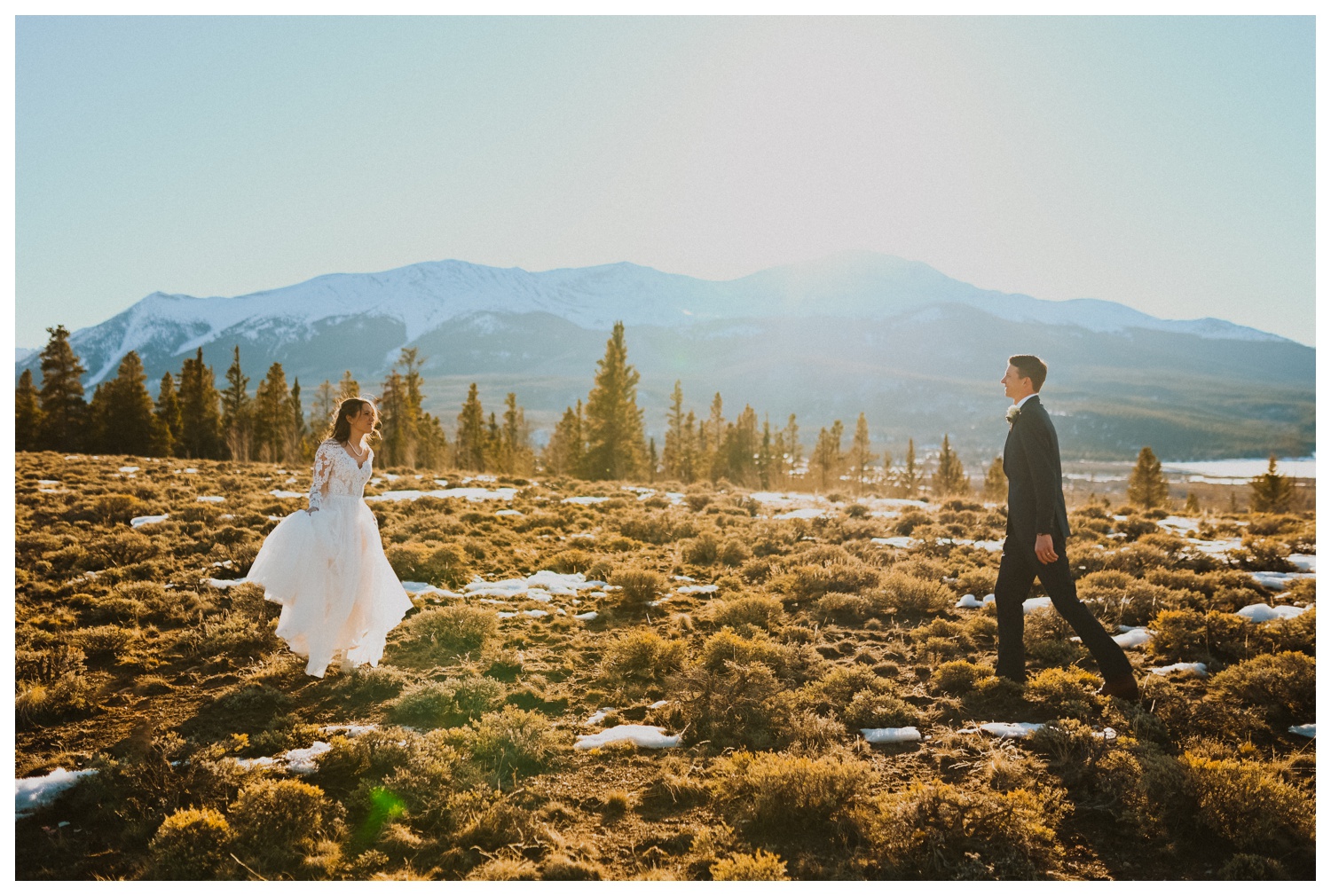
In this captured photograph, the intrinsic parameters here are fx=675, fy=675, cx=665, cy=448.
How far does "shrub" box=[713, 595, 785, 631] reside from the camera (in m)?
8.09

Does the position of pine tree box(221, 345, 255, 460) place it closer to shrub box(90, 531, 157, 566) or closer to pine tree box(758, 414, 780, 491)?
pine tree box(758, 414, 780, 491)

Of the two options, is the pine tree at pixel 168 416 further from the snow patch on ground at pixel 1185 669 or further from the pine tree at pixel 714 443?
the snow patch on ground at pixel 1185 669

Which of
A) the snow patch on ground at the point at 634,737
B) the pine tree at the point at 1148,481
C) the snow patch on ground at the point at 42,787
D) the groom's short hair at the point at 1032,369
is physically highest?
the groom's short hair at the point at 1032,369

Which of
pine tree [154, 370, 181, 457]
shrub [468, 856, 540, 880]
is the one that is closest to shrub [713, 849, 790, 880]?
shrub [468, 856, 540, 880]

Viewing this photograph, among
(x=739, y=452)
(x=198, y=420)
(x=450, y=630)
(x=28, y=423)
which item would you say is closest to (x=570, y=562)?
(x=450, y=630)

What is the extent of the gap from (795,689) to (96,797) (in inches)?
202

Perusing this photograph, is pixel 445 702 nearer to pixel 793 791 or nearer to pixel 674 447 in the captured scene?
pixel 793 791

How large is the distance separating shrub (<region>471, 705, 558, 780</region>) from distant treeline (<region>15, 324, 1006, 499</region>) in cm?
3311

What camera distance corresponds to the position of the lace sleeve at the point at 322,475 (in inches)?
245

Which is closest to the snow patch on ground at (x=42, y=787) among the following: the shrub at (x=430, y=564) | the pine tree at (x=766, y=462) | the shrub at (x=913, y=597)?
the shrub at (x=430, y=564)

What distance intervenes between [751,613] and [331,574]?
15.2 feet

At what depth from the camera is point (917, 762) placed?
16.0 feet

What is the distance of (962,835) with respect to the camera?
3.83 meters

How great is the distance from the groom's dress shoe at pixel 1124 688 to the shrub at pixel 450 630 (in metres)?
5.90
